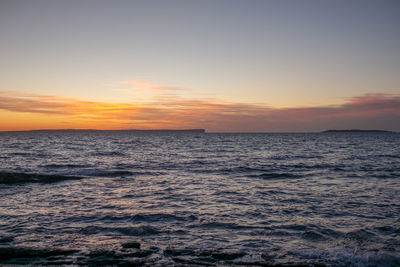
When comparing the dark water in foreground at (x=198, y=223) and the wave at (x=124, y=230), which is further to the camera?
the wave at (x=124, y=230)

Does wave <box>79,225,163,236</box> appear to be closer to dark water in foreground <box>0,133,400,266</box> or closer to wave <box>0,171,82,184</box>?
dark water in foreground <box>0,133,400,266</box>

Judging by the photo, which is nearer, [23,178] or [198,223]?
[198,223]

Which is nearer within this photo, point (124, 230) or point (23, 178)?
point (124, 230)

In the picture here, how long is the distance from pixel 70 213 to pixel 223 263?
7264mm

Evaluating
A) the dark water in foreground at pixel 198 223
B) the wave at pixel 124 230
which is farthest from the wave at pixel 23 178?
the wave at pixel 124 230

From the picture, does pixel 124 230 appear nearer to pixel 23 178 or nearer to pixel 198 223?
pixel 198 223

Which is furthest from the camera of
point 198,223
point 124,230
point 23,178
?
point 23,178

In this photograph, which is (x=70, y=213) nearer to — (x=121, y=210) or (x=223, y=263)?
(x=121, y=210)

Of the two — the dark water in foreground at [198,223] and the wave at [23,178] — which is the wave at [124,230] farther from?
the wave at [23,178]

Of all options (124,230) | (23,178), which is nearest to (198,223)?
(124,230)

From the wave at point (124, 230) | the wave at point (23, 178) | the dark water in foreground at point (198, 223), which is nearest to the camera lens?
the dark water in foreground at point (198, 223)

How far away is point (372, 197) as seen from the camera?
48.1 ft

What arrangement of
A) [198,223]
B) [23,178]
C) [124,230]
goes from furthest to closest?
[23,178], [198,223], [124,230]

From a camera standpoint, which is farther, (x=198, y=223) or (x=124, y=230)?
(x=198, y=223)
